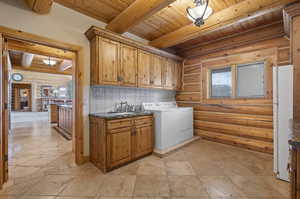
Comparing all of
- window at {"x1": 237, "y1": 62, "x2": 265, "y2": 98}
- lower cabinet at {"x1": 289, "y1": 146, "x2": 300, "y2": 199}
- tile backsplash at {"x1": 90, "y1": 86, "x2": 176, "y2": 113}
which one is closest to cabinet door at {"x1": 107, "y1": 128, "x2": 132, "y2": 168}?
tile backsplash at {"x1": 90, "y1": 86, "x2": 176, "y2": 113}

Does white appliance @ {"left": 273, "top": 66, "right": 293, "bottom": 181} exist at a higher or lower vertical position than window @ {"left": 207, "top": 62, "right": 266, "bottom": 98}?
lower

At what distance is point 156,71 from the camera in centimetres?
353

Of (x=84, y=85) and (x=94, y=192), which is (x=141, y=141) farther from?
(x=84, y=85)

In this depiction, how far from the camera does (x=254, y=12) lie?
216 centimetres

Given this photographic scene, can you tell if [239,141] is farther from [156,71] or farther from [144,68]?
[144,68]

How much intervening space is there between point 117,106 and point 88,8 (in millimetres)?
1934

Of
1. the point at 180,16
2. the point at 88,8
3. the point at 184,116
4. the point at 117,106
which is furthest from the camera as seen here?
the point at 184,116

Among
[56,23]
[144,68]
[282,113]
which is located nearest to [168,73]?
[144,68]

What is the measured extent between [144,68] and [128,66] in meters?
0.48

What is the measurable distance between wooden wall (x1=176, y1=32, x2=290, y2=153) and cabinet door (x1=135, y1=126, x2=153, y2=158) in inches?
73.2

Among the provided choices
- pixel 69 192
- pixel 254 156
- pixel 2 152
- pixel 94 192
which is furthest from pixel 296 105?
pixel 2 152

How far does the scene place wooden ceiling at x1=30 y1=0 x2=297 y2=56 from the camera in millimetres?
2086

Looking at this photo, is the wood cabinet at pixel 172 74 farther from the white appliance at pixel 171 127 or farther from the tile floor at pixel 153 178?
the tile floor at pixel 153 178

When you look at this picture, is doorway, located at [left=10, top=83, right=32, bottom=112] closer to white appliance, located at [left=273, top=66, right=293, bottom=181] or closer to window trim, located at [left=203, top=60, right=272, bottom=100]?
window trim, located at [left=203, top=60, right=272, bottom=100]
